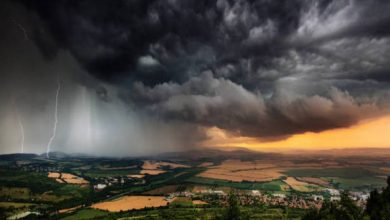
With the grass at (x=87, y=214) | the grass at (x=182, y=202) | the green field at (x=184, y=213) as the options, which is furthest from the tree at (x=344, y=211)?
the grass at (x=87, y=214)

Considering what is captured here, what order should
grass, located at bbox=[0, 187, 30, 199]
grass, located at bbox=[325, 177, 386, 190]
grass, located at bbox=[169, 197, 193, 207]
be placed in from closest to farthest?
grass, located at bbox=[169, 197, 193, 207] → grass, located at bbox=[0, 187, 30, 199] → grass, located at bbox=[325, 177, 386, 190]

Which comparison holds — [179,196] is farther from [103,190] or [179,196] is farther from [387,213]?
[387,213]

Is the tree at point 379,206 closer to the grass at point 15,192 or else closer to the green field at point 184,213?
the green field at point 184,213

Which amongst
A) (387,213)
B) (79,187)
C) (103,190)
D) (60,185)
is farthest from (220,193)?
(387,213)

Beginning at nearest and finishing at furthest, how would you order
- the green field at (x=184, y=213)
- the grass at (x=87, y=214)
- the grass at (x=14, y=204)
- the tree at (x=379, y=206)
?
the tree at (x=379, y=206) → the green field at (x=184, y=213) → the grass at (x=87, y=214) → the grass at (x=14, y=204)

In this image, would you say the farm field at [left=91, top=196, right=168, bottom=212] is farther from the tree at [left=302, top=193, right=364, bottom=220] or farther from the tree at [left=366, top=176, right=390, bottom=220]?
the tree at [left=366, top=176, right=390, bottom=220]

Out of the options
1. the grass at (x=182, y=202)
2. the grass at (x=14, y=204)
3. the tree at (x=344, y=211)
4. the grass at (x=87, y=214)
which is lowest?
the grass at (x=87, y=214)

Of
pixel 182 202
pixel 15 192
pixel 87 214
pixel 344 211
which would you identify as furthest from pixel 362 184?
pixel 15 192

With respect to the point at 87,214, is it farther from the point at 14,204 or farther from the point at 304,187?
the point at 304,187

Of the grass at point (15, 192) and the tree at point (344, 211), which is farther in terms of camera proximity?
the grass at point (15, 192)

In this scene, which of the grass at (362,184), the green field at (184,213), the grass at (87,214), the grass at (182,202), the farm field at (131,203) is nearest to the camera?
the green field at (184,213)

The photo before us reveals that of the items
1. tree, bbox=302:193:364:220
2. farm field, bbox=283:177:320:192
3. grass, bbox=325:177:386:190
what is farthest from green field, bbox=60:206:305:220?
grass, bbox=325:177:386:190
